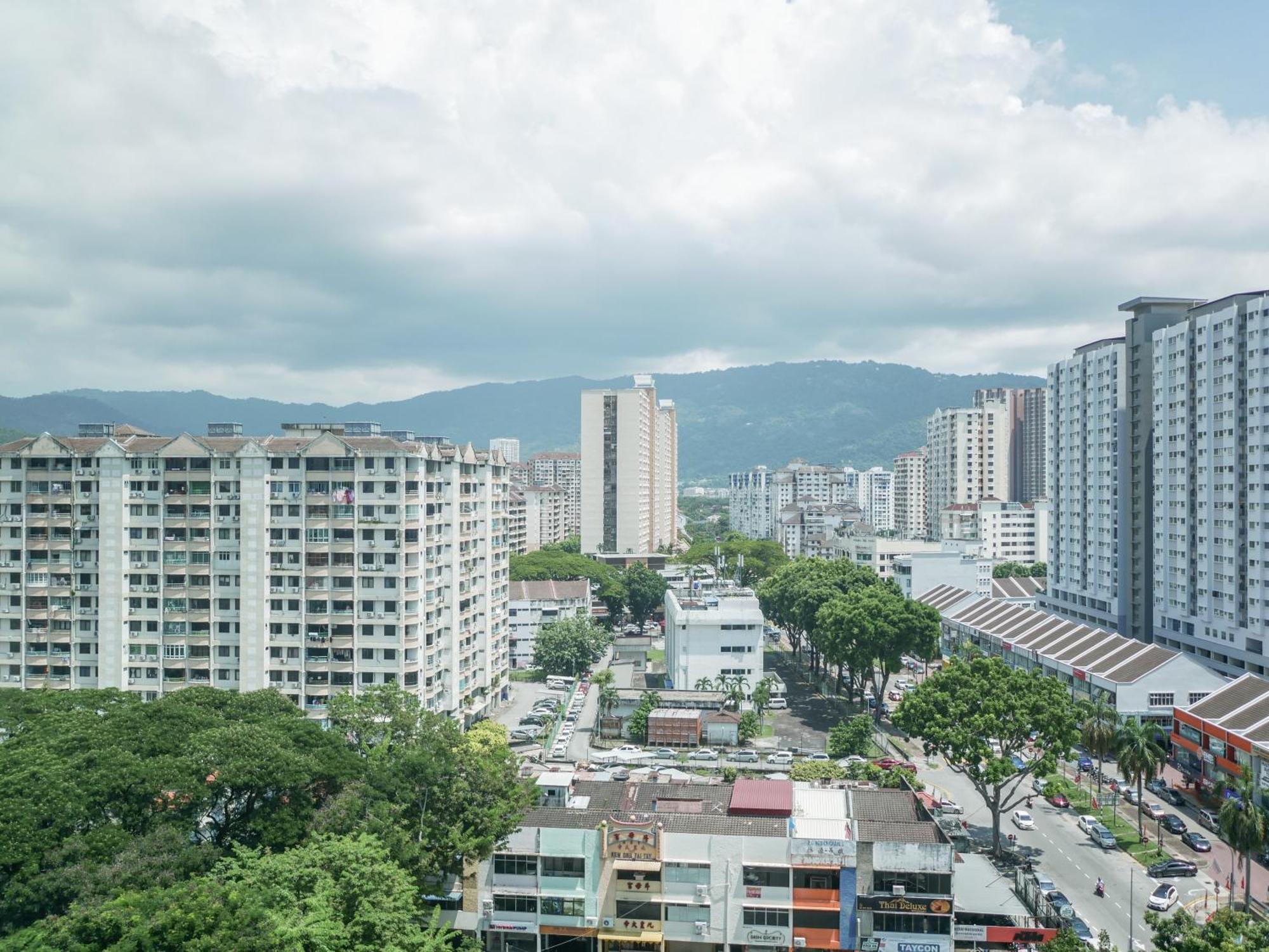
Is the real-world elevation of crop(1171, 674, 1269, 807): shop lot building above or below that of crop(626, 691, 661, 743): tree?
above

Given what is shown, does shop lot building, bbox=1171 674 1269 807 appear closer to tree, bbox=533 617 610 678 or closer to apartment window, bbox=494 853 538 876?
apartment window, bbox=494 853 538 876

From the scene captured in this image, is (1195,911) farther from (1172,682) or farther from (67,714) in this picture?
(67,714)

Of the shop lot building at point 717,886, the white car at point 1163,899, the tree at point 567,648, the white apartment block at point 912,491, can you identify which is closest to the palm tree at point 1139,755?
the white car at point 1163,899

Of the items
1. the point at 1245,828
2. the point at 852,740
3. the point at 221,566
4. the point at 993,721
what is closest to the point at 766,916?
the point at 993,721

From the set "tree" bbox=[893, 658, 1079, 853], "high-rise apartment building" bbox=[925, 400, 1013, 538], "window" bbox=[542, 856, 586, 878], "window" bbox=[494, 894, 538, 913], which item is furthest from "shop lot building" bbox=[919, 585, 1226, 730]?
"high-rise apartment building" bbox=[925, 400, 1013, 538]

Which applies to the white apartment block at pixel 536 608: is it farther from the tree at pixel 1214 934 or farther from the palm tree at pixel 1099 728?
the tree at pixel 1214 934

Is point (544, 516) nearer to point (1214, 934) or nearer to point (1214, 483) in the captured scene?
point (1214, 483)
